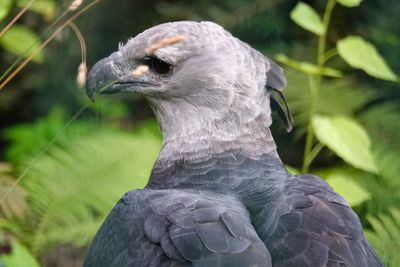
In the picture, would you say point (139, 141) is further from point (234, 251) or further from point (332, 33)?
point (234, 251)

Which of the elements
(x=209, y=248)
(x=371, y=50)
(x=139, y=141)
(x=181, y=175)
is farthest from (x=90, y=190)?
(x=209, y=248)

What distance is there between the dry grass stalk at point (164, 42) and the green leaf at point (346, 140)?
2.97ft

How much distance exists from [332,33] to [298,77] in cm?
53

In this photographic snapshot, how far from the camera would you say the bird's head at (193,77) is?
323 cm

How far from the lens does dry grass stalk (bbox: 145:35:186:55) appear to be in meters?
3.00

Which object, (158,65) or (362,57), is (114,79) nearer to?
(158,65)

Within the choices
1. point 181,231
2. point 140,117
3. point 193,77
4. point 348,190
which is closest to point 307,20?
point 348,190

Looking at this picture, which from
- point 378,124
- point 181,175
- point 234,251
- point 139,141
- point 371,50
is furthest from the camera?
point 378,124

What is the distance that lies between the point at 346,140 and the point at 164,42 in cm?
111

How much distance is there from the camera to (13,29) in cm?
512

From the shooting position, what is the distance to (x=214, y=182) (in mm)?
3053

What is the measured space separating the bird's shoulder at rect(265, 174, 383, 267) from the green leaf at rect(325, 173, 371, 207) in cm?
78

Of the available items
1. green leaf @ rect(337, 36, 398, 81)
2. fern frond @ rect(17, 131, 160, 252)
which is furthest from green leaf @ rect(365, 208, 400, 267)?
fern frond @ rect(17, 131, 160, 252)

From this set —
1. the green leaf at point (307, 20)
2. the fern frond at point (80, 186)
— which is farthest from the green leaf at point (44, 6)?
the green leaf at point (307, 20)
